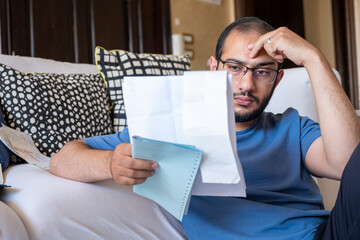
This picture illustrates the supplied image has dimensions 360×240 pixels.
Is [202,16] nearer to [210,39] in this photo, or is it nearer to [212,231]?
[210,39]

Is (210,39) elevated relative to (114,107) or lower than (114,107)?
elevated

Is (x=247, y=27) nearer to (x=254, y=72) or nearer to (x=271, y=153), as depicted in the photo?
(x=254, y=72)

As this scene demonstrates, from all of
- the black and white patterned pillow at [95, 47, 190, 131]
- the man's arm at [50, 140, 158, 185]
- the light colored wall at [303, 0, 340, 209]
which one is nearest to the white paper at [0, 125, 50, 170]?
the man's arm at [50, 140, 158, 185]

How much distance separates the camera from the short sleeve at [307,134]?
3.82ft

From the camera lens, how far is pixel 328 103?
101cm

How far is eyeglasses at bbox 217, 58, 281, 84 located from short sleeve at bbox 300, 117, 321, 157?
0.15 m

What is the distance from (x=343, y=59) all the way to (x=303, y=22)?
94 centimetres

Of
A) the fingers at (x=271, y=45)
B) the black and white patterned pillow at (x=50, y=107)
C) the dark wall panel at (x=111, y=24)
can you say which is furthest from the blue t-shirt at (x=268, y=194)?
the dark wall panel at (x=111, y=24)

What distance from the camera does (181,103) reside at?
81cm

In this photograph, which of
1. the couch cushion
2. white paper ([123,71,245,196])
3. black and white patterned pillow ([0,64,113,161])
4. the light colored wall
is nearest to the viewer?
white paper ([123,71,245,196])

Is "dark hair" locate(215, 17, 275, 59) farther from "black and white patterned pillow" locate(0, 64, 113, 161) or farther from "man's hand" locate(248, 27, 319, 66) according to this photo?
"black and white patterned pillow" locate(0, 64, 113, 161)

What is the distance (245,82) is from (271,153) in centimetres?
20

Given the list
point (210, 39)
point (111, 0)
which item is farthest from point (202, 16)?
point (111, 0)

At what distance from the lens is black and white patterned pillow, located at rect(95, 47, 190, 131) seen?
1.89m
